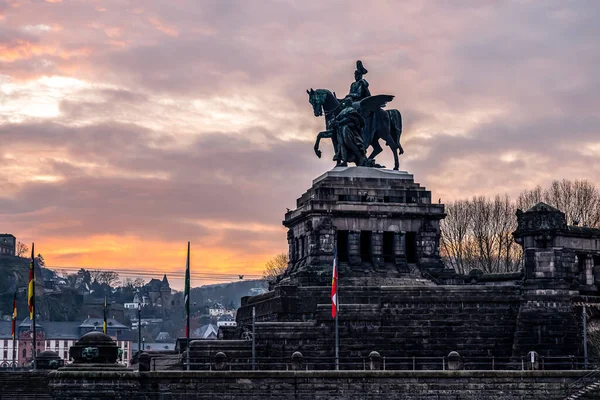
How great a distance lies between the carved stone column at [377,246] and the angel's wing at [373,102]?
795cm

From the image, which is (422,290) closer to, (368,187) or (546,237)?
(546,237)

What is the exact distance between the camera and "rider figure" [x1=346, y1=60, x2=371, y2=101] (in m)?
78.8

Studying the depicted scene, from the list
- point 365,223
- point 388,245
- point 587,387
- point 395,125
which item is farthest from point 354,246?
point 587,387

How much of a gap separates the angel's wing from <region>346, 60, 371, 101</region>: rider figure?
930 millimetres

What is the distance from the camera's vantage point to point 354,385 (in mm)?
56406

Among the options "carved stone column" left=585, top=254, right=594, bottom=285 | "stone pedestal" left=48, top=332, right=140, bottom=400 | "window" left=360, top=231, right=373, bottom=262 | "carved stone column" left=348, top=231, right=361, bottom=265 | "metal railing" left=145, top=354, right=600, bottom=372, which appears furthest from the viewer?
"window" left=360, top=231, right=373, bottom=262

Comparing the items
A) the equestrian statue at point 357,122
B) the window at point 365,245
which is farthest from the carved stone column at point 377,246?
the equestrian statue at point 357,122

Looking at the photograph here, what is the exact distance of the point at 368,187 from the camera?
75562mm

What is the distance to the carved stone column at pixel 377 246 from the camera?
74463 mm

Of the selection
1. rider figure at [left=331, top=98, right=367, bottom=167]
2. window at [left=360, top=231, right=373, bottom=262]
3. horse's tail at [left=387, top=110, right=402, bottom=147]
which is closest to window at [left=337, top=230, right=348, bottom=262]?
window at [left=360, top=231, right=373, bottom=262]

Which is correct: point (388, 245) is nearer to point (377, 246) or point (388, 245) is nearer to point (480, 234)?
point (377, 246)

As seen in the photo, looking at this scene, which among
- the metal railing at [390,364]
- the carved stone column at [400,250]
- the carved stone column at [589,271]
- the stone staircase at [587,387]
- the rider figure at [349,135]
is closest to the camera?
the stone staircase at [587,387]

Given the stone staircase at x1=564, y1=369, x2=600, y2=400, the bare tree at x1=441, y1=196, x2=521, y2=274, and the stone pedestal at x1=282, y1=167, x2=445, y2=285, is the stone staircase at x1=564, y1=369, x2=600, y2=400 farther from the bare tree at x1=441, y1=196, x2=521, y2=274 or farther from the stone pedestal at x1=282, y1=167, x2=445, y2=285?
the bare tree at x1=441, y1=196, x2=521, y2=274

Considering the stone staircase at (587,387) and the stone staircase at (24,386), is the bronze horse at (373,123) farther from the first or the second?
the stone staircase at (587,387)
